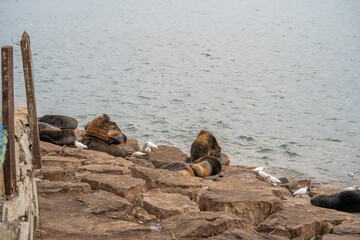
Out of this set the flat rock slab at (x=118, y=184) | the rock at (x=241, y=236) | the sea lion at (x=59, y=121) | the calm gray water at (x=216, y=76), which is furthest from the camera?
the calm gray water at (x=216, y=76)

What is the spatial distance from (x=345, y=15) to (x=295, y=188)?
50631 mm

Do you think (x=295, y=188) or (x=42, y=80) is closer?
(x=295, y=188)

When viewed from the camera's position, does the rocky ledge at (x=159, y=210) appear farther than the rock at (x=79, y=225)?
Yes

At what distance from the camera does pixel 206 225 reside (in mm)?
6016

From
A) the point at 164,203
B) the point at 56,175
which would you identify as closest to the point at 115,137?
the point at 56,175

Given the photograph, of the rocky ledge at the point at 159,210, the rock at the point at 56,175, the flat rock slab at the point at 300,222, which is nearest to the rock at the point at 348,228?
the rocky ledge at the point at 159,210

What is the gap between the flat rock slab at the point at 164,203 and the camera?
22.1 ft

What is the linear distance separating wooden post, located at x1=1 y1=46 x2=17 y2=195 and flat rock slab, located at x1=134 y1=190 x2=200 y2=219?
254cm

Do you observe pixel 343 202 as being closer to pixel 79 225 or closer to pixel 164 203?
pixel 164 203

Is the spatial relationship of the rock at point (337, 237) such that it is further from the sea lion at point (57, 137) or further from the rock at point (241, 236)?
the sea lion at point (57, 137)

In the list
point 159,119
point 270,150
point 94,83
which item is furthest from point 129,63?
point 270,150

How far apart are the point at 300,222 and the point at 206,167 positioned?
4100 mm

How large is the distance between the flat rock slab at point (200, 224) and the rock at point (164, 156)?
5.65 metres

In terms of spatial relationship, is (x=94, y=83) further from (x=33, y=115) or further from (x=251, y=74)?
(x=33, y=115)
